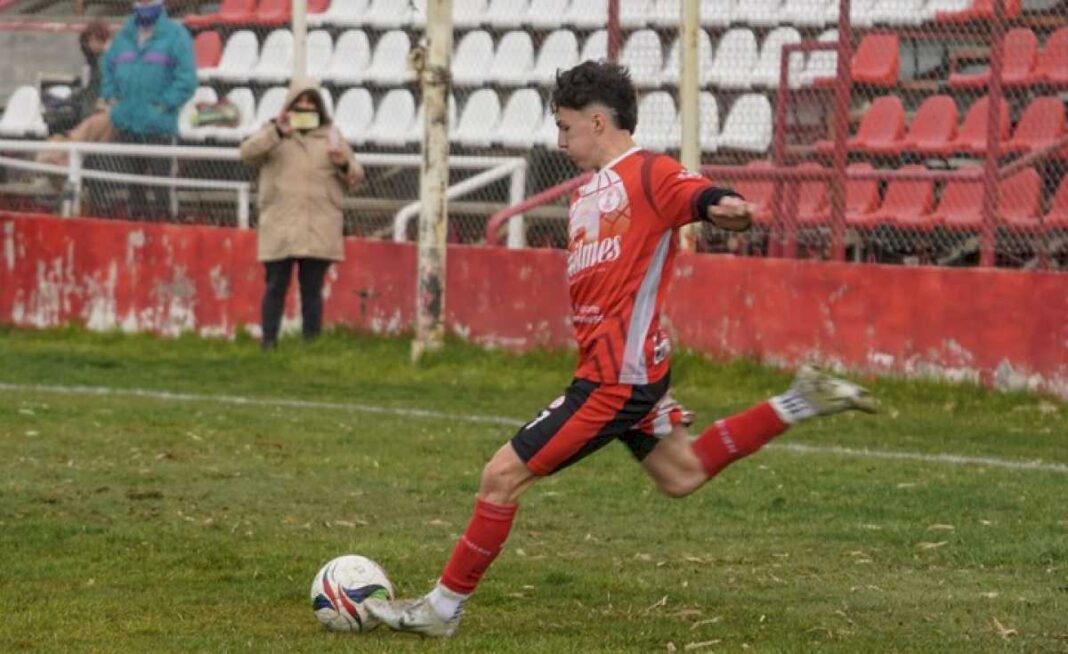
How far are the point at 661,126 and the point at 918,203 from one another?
249 centimetres

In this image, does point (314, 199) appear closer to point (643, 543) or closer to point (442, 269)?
point (442, 269)

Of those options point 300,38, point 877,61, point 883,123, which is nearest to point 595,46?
point 300,38

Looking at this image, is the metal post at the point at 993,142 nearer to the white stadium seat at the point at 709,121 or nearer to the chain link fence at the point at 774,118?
the chain link fence at the point at 774,118

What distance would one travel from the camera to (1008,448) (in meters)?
12.3

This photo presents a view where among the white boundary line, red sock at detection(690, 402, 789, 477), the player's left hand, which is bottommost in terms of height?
the white boundary line

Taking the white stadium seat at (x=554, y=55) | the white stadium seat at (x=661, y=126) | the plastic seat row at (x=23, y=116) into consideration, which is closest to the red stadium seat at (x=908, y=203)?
the white stadium seat at (x=661, y=126)

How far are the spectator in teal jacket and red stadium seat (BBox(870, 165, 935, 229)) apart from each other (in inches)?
268

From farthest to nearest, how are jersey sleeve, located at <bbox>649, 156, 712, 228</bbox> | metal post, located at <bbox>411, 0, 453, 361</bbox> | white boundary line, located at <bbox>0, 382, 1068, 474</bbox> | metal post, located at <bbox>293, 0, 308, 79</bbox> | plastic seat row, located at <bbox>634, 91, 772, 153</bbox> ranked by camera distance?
1. metal post, located at <bbox>293, 0, 308, 79</bbox>
2. plastic seat row, located at <bbox>634, 91, 772, 153</bbox>
3. metal post, located at <bbox>411, 0, 453, 361</bbox>
4. white boundary line, located at <bbox>0, 382, 1068, 474</bbox>
5. jersey sleeve, located at <bbox>649, 156, 712, 228</bbox>

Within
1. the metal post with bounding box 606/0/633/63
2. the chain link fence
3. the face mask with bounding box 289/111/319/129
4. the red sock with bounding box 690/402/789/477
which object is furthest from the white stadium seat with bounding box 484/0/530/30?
the red sock with bounding box 690/402/789/477

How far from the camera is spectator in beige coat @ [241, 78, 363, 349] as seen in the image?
16.8 m

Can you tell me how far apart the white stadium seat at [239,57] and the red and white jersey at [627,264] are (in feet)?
50.4

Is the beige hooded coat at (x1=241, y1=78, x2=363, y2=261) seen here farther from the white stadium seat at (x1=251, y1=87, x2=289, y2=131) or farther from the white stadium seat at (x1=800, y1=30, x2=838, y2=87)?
the white stadium seat at (x1=251, y1=87, x2=289, y2=131)

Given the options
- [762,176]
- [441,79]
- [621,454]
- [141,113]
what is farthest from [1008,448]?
[141,113]

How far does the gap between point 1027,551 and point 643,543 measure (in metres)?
1.44
